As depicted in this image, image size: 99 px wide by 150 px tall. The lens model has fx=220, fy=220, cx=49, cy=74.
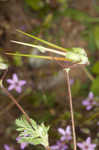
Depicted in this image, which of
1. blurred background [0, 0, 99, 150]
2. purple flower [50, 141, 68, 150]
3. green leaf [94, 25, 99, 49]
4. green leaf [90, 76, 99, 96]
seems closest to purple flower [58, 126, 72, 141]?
purple flower [50, 141, 68, 150]

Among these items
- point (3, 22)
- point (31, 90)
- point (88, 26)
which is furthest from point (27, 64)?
point (88, 26)

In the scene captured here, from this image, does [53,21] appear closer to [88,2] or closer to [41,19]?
[41,19]

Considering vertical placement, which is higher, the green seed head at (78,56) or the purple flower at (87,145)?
the green seed head at (78,56)

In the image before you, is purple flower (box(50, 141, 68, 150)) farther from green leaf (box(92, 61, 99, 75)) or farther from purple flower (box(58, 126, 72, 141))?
green leaf (box(92, 61, 99, 75))

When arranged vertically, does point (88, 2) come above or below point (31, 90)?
above

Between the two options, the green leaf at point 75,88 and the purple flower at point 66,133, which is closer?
the purple flower at point 66,133

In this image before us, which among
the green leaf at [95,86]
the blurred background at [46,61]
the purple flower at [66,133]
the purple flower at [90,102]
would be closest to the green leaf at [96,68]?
the blurred background at [46,61]

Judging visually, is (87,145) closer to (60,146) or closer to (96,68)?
(60,146)

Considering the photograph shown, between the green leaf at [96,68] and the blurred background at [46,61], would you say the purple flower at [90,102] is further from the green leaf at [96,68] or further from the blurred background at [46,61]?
the green leaf at [96,68]
